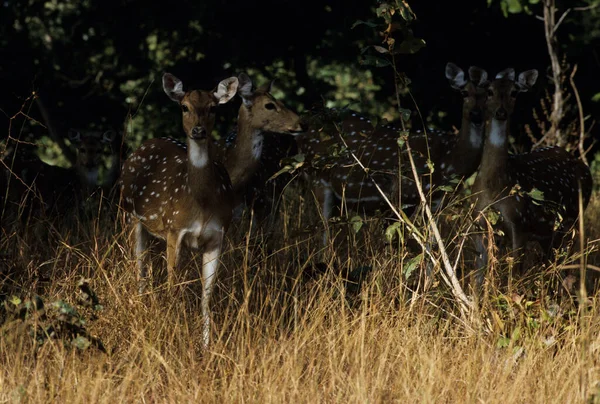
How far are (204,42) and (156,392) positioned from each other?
6524 millimetres

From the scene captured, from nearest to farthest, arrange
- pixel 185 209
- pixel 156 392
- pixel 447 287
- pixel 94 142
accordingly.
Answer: pixel 156 392
pixel 447 287
pixel 185 209
pixel 94 142

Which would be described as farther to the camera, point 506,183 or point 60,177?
point 60,177

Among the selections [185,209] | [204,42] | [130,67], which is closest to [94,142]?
[204,42]

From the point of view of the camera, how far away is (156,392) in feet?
14.2

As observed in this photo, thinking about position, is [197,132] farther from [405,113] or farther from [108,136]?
[108,136]

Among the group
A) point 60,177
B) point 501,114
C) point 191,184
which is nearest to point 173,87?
point 191,184

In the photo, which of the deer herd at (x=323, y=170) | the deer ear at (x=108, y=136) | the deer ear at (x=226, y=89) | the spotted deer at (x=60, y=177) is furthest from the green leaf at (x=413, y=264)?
the deer ear at (x=108, y=136)

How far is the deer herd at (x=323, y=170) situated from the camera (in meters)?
6.25

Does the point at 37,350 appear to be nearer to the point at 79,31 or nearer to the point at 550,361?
the point at 550,361

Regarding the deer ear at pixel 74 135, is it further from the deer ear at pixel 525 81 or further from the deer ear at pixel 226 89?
the deer ear at pixel 525 81

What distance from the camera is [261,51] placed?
1032 cm

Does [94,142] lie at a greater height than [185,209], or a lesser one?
lesser

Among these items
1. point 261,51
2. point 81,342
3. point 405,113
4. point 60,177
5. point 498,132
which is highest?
point 405,113

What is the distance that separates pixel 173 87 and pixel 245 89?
122cm
